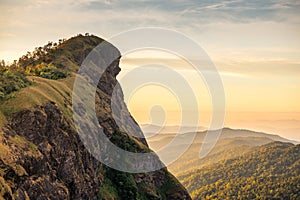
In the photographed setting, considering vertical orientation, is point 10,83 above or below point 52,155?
above

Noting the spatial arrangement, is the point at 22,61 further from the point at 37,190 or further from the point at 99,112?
the point at 37,190

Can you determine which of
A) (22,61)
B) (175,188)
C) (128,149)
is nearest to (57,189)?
(128,149)

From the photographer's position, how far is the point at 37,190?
75.1 metres

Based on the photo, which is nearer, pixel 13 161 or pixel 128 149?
pixel 13 161

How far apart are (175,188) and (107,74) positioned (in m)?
65.8

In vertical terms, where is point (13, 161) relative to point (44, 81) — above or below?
below

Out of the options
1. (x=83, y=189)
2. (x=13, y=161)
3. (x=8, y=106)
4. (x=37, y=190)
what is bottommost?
(x=83, y=189)

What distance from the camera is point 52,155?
87.2m

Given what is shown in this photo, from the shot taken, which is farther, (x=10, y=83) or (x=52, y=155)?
(x=10, y=83)

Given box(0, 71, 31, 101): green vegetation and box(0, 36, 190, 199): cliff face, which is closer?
box(0, 36, 190, 199): cliff face

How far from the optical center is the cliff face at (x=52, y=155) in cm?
7206

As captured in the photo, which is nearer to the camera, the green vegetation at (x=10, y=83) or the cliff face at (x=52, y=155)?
the cliff face at (x=52, y=155)

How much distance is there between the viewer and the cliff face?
72062mm

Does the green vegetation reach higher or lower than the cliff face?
higher
